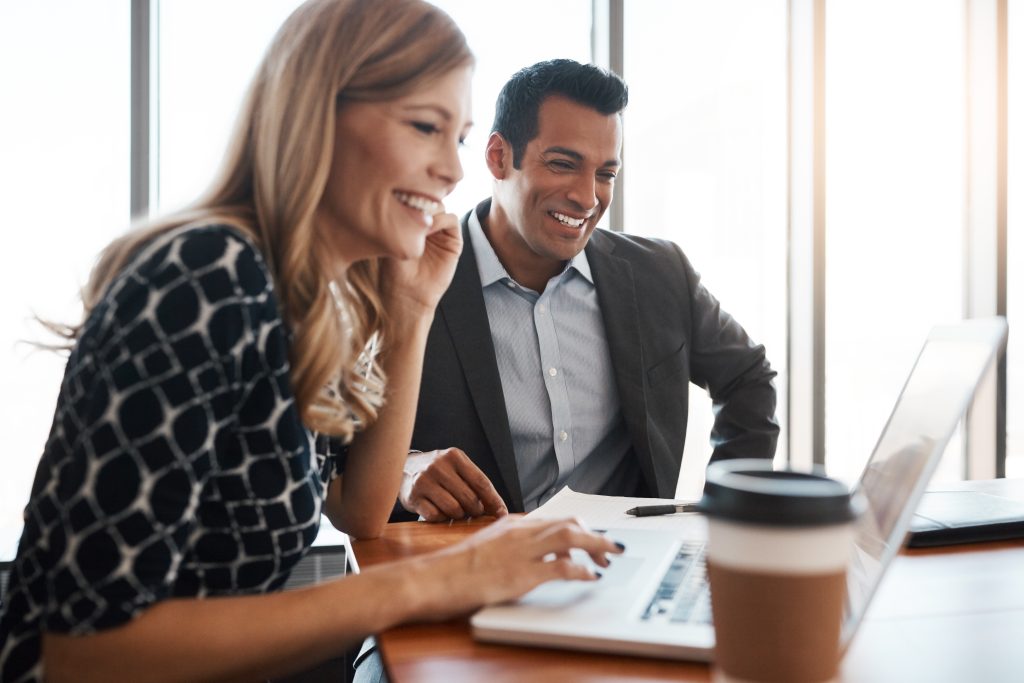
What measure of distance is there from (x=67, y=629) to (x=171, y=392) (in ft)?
0.71

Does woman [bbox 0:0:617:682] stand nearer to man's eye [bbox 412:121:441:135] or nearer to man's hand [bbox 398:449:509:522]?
man's eye [bbox 412:121:441:135]

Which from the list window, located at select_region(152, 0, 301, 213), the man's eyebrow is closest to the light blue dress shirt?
the man's eyebrow

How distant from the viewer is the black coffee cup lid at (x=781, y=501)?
0.52 meters

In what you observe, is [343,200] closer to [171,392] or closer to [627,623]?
[171,392]

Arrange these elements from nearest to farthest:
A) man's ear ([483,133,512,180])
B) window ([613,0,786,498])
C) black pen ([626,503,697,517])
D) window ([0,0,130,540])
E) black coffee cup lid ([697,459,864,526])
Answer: black coffee cup lid ([697,459,864,526]) → black pen ([626,503,697,517]) → man's ear ([483,133,512,180]) → window ([0,0,130,540]) → window ([613,0,786,498])

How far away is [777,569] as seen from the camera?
0.54 meters

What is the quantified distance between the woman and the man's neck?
2.76 feet

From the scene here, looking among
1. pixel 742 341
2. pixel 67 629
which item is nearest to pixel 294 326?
pixel 67 629

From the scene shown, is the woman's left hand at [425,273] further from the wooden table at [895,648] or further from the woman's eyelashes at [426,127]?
the wooden table at [895,648]

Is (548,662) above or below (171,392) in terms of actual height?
below

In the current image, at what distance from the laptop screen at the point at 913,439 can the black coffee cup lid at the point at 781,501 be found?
0.11 metres

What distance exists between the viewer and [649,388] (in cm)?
192

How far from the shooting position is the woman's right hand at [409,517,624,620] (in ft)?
2.77

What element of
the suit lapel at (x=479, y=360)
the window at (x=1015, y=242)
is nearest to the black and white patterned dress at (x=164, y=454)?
the suit lapel at (x=479, y=360)
